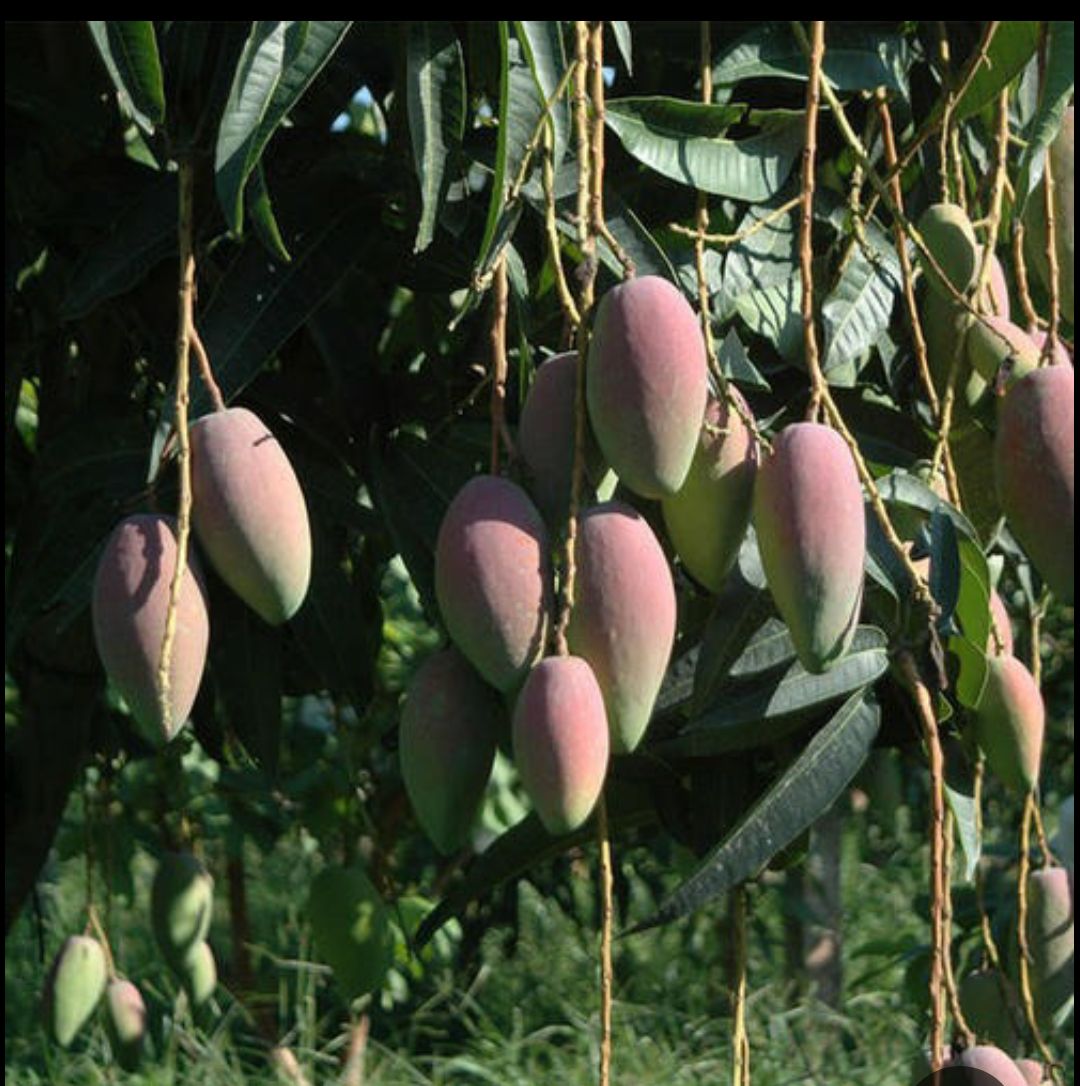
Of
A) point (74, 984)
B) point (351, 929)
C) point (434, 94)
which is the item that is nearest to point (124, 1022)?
point (74, 984)

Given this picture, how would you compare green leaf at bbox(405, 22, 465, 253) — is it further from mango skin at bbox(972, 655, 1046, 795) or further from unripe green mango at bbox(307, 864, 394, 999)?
unripe green mango at bbox(307, 864, 394, 999)

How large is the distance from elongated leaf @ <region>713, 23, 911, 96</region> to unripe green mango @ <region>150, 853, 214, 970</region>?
0.72 meters

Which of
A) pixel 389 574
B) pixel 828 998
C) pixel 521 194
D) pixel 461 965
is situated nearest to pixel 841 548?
pixel 521 194

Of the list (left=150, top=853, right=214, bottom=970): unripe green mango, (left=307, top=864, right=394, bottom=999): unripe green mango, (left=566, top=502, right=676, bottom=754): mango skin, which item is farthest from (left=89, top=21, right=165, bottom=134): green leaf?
(left=150, top=853, right=214, bottom=970): unripe green mango

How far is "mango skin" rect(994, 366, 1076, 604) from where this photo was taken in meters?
0.62

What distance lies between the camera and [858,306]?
81cm

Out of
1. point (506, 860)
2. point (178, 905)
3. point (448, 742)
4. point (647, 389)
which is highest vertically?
point (647, 389)

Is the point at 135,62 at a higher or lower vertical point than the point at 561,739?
higher

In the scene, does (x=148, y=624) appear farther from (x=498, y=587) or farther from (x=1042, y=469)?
(x=1042, y=469)

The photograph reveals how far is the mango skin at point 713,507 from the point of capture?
65cm

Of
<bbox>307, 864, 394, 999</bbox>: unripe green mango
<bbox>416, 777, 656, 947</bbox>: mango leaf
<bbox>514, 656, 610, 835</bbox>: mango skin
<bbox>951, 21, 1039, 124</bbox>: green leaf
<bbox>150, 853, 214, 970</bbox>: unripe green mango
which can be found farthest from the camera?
<bbox>150, 853, 214, 970</bbox>: unripe green mango

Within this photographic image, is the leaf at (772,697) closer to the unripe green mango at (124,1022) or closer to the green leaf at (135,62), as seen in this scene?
the green leaf at (135,62)

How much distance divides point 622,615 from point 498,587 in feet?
0.12

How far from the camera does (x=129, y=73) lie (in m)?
0.66
